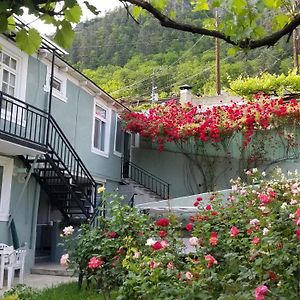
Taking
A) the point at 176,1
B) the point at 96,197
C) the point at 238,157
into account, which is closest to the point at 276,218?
the point at 176,1

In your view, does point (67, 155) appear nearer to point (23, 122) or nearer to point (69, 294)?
point (23, 122)

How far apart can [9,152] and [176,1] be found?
8344 mm

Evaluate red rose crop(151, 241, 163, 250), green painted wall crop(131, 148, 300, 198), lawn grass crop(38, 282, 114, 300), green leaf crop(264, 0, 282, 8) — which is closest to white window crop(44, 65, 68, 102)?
green painted wall crop(131, 148, 300, 198)

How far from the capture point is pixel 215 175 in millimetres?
17469

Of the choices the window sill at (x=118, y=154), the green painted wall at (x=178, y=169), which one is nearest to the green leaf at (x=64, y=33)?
the green painted wall at (x=178, y=169)

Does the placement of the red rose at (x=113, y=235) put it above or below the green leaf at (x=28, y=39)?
below

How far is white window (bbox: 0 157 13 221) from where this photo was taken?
11.3m

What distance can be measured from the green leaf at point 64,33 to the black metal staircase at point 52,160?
811 centimetres

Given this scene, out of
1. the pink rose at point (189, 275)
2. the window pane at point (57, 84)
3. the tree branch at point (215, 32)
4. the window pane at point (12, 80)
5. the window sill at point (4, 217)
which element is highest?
the window pane at point (57, 84)

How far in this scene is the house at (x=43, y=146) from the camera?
36.4 feet

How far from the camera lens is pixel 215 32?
9.29 ft

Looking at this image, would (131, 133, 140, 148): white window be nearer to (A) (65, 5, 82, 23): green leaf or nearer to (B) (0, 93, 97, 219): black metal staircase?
(B) (0, 93, 97, 219): black metal staircase

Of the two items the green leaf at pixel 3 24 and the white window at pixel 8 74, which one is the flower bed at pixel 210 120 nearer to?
the white window at pixel 8 74

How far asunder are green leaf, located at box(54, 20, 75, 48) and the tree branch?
0.41 metres
